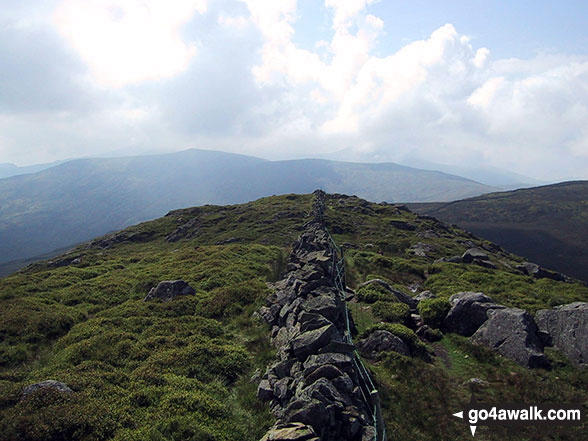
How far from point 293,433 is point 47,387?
10.2 m

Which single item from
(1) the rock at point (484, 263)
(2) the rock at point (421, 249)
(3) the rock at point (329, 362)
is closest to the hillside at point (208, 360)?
(3) the rock at point (329, 362)

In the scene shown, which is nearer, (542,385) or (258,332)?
(542,385)

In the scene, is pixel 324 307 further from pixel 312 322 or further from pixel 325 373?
pixel 325 373

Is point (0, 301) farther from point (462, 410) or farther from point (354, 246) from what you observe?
point (354, 246)

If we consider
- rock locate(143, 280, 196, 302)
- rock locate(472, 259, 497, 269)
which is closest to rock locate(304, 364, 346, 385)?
rock locate(143, 280, 196, 302)

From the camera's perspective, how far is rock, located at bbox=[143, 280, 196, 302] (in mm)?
26350

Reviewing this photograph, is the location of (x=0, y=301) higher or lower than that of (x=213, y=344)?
lower

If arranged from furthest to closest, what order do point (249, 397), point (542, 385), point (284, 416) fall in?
1. point (542, 385)
2. point (249, 397)
3. point (284, 416)

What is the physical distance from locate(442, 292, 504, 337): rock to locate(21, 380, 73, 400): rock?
2140 centimetres

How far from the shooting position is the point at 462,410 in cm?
1288

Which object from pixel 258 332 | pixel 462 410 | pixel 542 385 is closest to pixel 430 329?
pixel 542 385

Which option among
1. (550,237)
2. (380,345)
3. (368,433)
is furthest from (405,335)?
(550,237)

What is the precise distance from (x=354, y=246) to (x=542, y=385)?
142 feet

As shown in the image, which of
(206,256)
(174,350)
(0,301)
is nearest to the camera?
(174,350)
